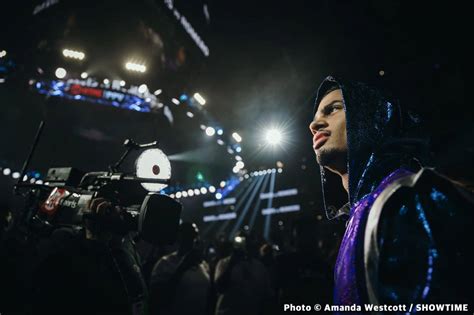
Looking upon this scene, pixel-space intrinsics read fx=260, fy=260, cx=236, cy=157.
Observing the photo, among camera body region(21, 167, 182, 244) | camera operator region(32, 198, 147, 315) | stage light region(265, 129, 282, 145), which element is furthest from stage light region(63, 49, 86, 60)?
camera operator region(32, 198, 147, 315)

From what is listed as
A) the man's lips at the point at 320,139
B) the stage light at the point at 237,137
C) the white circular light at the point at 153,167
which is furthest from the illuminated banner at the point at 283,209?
the man's lips at the point at 320,139

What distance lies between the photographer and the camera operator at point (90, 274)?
2.17 metres

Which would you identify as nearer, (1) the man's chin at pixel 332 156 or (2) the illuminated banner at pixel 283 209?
(1) the man's chin at pixel 332 156

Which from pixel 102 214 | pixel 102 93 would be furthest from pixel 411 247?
pixel 102 93

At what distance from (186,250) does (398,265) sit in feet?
14.1

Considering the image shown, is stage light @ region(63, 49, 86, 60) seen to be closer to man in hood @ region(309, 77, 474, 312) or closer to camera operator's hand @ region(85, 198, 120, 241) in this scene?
camera operator's hand @ region(85, 198, 120, 241)

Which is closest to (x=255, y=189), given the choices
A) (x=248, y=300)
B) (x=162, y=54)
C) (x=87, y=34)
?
(x=162, y=54)

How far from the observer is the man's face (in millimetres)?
2088

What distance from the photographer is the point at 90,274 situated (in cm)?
233

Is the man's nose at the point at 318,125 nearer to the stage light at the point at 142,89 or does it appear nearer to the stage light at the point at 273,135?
the stage light at the point at 273,135

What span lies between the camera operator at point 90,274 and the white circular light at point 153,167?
0.45m

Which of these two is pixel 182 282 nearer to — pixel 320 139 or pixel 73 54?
pixel 320 139

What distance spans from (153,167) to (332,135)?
184cm

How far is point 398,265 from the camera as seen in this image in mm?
1160
